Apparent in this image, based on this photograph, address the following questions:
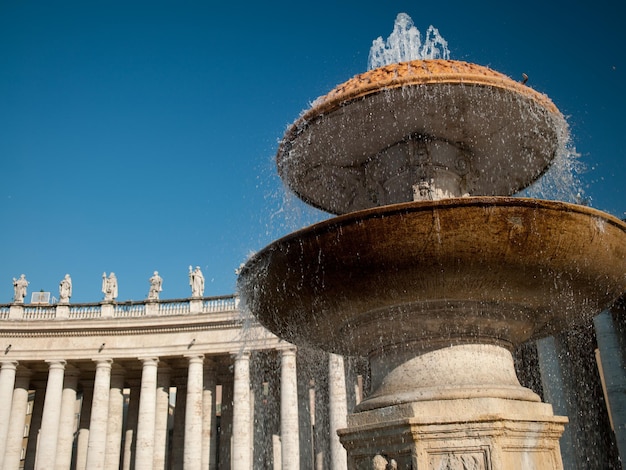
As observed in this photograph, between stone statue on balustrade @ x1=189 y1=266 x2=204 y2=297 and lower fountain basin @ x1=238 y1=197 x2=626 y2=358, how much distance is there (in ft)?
103

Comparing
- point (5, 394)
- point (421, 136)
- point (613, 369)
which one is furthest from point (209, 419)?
point (421, 136)

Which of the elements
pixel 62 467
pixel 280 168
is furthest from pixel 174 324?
pixel 280 168

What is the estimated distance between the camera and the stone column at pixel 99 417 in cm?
3625

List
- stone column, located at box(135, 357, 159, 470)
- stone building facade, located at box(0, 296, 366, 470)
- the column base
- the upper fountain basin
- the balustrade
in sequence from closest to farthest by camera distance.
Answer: the column base < the upper fountain basin < stone building facade, located at box(0, 296, 366, 470) < stone column, located at box(135, 357, 159, 470) < the balustrade

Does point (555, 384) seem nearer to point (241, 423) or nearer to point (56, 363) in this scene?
point (241, 423)

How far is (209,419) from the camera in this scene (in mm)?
39812

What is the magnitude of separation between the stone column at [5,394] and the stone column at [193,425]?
10.9 meters

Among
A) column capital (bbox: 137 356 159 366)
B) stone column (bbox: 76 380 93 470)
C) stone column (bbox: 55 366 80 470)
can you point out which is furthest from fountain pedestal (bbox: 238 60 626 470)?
stone column (bbox: 76 380 93 470)

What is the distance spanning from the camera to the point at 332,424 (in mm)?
32906

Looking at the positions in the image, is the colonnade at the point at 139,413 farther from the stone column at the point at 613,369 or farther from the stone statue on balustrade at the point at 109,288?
the stone column at the point at 613,369

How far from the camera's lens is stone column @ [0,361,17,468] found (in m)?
36.8

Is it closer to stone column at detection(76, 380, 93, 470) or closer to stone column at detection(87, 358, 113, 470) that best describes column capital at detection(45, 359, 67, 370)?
stone column at detection(87, 358, 113, 470)

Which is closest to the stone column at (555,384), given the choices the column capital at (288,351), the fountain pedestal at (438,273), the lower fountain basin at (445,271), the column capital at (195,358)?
the column capital at (288,351)

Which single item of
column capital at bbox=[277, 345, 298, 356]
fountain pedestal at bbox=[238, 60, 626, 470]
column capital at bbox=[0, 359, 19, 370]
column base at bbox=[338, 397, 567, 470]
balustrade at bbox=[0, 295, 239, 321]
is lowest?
column base at bbox=[338, 397, 567, 470]
